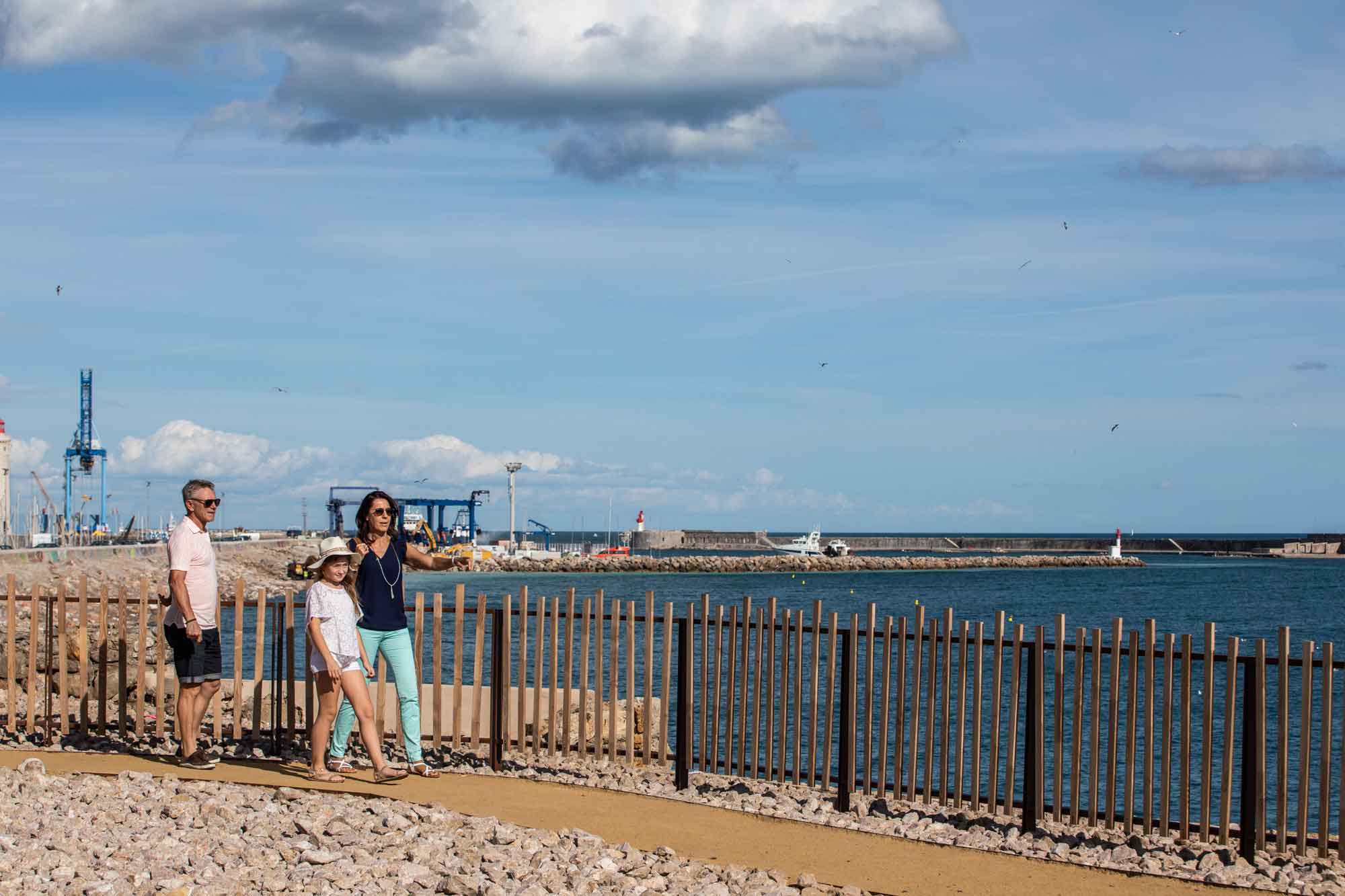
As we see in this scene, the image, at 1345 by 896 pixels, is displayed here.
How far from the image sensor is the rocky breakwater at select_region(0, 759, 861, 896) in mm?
7219

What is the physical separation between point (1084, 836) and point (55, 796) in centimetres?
709

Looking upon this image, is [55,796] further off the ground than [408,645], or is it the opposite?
[408,645]

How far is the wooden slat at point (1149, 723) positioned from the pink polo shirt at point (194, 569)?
6677 mm

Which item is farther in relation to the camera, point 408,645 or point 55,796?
point 408,645

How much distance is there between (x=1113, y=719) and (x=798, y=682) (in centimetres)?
231

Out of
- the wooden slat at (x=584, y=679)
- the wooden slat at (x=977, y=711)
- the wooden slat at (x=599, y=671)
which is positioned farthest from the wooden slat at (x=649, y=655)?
the wooden slat at (x=977, y=711)

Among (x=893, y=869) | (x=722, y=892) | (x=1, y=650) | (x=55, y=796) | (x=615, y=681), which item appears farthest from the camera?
(x=1, y=650)

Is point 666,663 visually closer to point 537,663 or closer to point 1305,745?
point 537,663

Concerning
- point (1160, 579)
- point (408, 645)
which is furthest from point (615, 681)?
point (1160, 579)

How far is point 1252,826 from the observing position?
914 centimetres

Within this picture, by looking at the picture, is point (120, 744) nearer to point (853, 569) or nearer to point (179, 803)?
point (179, 803)

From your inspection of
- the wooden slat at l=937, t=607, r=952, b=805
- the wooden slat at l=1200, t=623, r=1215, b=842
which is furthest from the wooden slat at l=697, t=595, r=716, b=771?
the wooden slat at l=1200, t=623, r=1215, b=842

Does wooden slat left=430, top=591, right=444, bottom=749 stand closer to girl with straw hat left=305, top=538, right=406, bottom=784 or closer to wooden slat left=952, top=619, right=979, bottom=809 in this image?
girl with straw hat left=305, top=538, right=406, bottom=784

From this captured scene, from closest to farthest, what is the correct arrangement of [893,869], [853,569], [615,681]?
[893,869], [615,681], [853,569]
